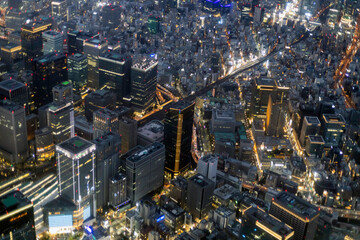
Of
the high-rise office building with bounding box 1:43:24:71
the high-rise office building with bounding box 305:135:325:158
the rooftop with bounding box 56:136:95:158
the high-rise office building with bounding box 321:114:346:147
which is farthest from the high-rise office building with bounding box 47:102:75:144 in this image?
the high-rise office building with bounding box 321:114:346:147

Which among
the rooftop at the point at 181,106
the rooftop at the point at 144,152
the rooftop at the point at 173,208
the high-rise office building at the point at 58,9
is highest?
the rooftop at the point at 181,106

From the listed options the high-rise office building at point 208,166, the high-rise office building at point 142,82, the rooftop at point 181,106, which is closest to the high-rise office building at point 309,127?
the high-rise office building at point 208,166

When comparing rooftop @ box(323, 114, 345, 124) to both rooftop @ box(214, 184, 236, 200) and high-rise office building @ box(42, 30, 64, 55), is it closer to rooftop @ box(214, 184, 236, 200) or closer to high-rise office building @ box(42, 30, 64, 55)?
rooftop @ box(214, 184, 236, 200)

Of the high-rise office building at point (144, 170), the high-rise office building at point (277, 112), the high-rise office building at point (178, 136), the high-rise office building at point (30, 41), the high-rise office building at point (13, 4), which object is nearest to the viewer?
the high-rise office building at point (144, 170)

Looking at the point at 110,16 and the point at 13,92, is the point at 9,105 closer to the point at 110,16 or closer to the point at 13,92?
the point at 13,92

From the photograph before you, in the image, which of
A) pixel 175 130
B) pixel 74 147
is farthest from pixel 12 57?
pixel 74 147

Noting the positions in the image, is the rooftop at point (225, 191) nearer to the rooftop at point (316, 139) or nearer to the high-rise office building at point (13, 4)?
the rooftop at point (316, 139)

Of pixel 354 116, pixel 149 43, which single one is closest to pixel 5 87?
pixel 149 43
